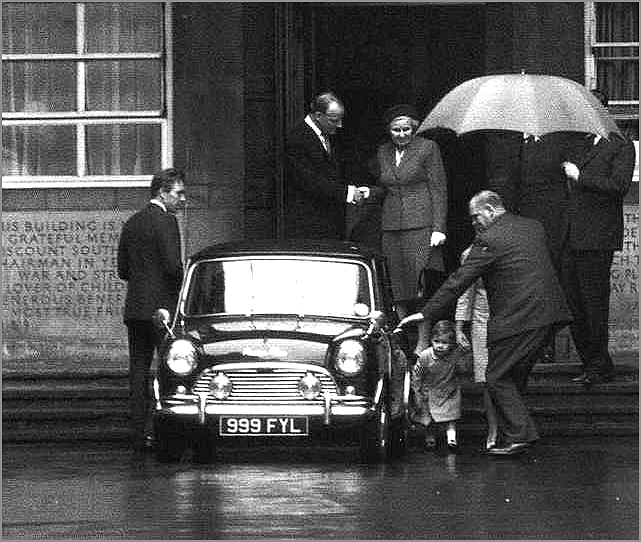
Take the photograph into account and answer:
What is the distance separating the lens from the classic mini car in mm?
14242

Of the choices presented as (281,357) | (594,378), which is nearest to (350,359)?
(281,357)

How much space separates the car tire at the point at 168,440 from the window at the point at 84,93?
19.3 ft

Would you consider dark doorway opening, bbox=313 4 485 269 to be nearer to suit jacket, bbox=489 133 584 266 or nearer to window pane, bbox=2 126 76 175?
suit jacket, bbox=489 133 584 266

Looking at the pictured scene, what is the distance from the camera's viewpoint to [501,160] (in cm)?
1989

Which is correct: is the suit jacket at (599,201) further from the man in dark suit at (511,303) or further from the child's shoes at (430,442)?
the child's shoes at (430,442)

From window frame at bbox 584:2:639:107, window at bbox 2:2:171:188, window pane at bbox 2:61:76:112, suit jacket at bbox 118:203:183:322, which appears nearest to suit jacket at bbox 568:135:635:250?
window frame at bbox 584:2:639:107

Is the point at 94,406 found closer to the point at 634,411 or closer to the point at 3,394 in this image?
the point at 3,394

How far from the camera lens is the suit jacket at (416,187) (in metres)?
16.9

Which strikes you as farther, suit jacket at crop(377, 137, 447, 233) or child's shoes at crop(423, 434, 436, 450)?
suit jacket at crop(377, 137, 447, 233)

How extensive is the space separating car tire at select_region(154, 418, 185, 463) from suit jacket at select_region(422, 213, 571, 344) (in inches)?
76.1

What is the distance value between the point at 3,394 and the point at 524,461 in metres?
4.67

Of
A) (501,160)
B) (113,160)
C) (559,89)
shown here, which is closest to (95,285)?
(113,160)

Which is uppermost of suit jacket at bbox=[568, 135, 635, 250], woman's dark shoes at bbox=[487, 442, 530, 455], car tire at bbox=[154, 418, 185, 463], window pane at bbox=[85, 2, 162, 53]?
window pane at bbox=[85, 2, 162, 53]

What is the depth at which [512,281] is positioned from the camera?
589 inches
